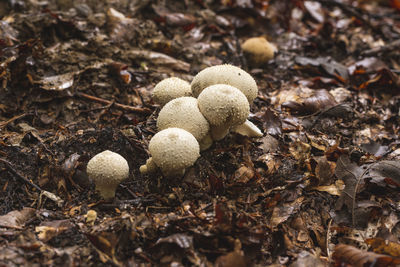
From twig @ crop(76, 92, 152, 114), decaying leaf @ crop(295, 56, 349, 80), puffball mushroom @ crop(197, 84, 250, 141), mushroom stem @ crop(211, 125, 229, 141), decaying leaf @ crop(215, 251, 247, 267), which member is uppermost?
puffball mushroom @ crop(197, 84, 250, 141)

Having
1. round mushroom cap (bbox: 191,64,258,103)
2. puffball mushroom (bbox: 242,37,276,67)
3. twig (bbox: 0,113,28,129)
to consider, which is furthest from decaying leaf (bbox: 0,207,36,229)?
puffball mushroom (bbox: 242,37,276,67)

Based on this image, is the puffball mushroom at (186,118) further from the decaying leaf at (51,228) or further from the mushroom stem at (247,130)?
the decaying leaf at (51,228)

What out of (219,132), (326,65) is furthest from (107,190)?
(326,65)

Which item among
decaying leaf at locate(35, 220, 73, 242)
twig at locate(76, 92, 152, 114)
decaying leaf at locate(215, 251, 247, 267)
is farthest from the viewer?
twig at locate(76, 92, 152, 114)

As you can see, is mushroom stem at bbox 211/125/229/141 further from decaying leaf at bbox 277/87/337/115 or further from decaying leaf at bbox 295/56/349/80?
decaying leaf at bbox 295/56/349/80

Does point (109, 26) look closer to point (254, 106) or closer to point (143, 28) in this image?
point (143, 28)

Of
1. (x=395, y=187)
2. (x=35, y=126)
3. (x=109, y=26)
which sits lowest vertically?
(x=35, y=126)

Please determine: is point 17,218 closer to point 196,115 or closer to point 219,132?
point 196,115

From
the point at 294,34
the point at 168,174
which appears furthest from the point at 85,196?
the point at 294,34
